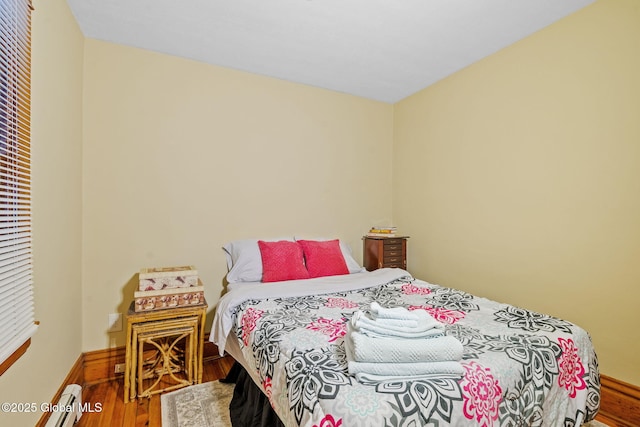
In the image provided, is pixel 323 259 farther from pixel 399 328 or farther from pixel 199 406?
pixel 399 328

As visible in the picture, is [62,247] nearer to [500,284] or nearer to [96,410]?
[96,410]

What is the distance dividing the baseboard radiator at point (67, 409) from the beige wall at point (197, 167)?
51 cm

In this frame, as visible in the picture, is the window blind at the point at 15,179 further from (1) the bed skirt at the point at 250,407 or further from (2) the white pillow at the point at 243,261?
(2) the white pillow at the point at 243,261

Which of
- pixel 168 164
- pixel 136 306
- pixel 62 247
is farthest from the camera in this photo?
pixel 168 164

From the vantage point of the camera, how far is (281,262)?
2.54 metres

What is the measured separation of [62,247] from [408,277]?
7.80 ft

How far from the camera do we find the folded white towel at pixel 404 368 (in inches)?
42.1

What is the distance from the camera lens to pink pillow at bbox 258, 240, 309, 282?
248 centimetres

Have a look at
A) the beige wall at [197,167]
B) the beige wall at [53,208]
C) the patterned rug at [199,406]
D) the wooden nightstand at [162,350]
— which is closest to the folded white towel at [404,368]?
the patterned rug at [199,406]

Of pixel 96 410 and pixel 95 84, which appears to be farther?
pixel 95 84

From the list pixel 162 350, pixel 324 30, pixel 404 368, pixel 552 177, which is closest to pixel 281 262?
pixel 162 350

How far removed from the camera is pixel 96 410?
74.9 inches

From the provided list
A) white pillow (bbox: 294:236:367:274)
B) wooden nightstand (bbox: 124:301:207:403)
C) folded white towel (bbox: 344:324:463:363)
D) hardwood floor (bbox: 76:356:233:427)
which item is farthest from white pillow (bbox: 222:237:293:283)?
folded white towel (bbox: 344:324:463:363)

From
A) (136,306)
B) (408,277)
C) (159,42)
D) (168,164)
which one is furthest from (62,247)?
(408,277)
